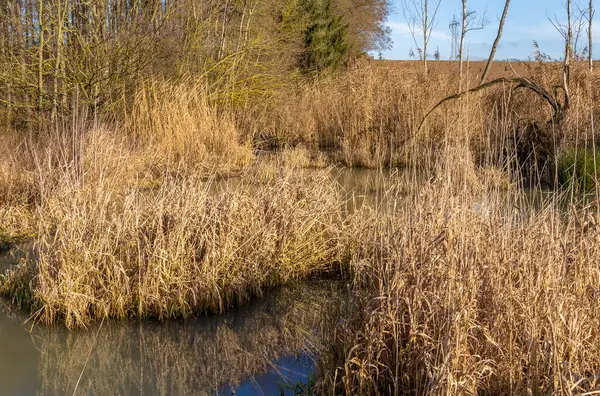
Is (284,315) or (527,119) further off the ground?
(527,119)

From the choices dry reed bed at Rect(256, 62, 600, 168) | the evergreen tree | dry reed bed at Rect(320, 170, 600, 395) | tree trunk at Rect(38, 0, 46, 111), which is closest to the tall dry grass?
dry reed bed at Rect(320, 170, 600, 395)

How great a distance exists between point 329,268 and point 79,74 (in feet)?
22.1

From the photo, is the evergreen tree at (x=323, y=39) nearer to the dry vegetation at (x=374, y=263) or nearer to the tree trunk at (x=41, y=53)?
the tree trunk at (x=41, y=53)

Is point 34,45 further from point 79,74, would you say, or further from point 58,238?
point 58,238

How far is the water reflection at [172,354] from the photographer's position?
139 inches

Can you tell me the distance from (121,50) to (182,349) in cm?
759

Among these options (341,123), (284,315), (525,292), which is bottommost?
(284,315)

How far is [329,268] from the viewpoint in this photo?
5.29m

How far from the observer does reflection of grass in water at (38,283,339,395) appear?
3574 millimetres

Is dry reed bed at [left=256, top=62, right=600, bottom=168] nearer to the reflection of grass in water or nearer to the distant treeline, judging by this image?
the distant treeline

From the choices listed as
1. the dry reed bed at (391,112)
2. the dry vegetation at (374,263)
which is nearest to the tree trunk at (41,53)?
the dry vegetation at (374,263)

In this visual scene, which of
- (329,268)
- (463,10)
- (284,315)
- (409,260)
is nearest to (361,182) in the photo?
(329,268)

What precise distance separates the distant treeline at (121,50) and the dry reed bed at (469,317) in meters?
5.23

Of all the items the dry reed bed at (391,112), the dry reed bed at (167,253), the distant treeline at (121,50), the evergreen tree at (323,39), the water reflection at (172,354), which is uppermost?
the evergreen tree at (323,39)
